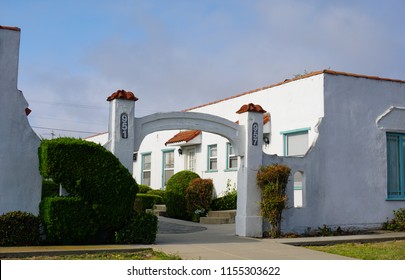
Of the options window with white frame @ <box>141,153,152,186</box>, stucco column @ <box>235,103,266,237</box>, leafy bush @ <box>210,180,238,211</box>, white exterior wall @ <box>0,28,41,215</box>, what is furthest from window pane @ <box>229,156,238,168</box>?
white exterior wall @ <box>0,28,41,215</box>

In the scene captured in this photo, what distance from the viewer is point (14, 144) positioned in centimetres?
1177

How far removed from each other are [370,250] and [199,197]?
8.37m

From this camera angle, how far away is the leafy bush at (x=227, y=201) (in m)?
19.8

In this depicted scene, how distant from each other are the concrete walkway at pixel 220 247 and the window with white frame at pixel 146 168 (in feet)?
34.4

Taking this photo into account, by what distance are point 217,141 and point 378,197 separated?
280 inches

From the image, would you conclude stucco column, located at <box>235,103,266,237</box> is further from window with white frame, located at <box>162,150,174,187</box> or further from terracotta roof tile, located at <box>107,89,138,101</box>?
window with white frame, located at <box>162,150,174,187</box>

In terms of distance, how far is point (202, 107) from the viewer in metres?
22.4

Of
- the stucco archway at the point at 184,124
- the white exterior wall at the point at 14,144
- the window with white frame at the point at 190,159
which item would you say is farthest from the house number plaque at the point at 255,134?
the window with white frame at the point at 190,159

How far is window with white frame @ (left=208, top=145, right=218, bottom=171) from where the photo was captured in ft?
70.2

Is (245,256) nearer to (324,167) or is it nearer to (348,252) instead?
(348,252)

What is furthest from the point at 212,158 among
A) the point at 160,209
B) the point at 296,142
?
the point at 296,142

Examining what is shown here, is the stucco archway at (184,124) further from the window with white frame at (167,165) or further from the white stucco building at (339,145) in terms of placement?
the window with white frame at (167,165)

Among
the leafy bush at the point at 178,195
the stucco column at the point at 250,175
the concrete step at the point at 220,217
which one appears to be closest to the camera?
the stucco column at the point at 250,175

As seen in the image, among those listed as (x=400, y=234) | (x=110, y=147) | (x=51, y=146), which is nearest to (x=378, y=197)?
(x=400, y=234)
